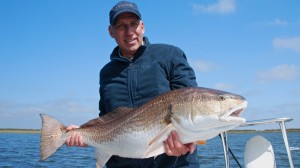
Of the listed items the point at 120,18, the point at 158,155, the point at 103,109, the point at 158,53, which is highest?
the point at 120,18

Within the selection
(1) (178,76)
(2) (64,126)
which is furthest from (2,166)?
(1) (178,76)

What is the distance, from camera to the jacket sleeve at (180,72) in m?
4.22

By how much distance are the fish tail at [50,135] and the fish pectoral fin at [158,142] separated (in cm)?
151

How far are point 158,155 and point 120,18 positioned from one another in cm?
175

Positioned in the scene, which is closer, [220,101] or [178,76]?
[220,101]

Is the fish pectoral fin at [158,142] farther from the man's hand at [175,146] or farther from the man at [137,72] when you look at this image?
the man at [137,72]

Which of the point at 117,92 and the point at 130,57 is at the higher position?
the point at 130,57

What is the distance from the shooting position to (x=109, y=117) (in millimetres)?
4465

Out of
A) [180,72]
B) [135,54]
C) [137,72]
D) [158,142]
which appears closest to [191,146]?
[158,142]

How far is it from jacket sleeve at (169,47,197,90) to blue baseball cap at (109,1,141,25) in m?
0.72

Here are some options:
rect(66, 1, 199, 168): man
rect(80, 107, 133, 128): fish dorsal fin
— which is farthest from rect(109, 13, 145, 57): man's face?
rect(80, 107, 133, 128): fish dorsal fin

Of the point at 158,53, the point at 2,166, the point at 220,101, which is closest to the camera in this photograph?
the point at 220,101

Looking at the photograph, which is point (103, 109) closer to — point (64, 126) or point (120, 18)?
point (64, 126)

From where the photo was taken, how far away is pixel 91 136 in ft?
15.2
